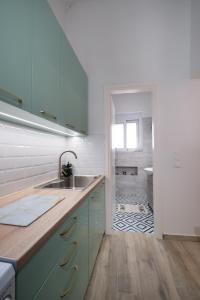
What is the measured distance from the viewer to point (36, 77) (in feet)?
3.61

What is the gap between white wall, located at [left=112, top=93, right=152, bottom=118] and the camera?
4542mm

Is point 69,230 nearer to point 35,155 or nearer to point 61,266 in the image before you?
point 61,266

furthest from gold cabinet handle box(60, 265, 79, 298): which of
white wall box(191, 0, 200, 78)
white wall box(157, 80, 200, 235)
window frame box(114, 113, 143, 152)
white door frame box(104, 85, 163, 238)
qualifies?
window frame box(114, 113, 143, 152)

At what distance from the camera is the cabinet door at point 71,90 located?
1581 millimetres

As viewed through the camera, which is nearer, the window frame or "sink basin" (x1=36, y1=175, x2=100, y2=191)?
"sink basin" (x1=36, y1=175, x2=100, y2=191)

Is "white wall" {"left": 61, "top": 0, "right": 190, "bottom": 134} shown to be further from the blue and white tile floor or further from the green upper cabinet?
the blue and white tile floor

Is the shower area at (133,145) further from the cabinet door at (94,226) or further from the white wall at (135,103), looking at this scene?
the cabinet door at (94,226)

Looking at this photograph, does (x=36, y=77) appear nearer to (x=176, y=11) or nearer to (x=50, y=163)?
(x=50, y=163)

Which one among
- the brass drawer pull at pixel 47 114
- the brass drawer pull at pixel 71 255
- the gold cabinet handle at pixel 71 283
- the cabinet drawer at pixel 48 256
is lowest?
the gold cabinet handle at pixel 71 283

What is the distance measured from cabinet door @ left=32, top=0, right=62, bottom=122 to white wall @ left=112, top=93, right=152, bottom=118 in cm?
329

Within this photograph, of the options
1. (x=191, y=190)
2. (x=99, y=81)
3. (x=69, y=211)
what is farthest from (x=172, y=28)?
(x=69, y=211)

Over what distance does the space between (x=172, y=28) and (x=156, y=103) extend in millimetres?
1069

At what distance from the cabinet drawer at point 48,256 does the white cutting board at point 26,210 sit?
139 mm

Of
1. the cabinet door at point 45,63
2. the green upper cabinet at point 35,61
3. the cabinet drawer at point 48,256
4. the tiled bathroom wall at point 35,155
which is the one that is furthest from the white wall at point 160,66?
the cabinet drawer at point 48,256
